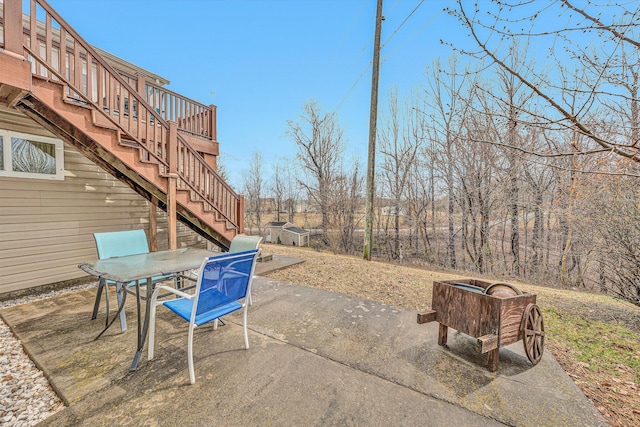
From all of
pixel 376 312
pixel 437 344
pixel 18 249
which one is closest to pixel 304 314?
pixel 376 312

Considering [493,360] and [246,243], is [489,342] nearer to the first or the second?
[493,360]

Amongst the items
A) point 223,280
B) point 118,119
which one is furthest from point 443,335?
point 118,119

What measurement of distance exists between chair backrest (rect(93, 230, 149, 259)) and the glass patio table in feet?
1.20

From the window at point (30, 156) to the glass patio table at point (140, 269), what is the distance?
2570 mm

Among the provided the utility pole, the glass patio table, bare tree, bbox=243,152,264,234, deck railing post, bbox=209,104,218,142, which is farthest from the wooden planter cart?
bare tree, bbox=243,152,264,234

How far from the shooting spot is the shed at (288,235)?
689 inches

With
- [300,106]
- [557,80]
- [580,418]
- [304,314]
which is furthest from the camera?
[300,106]

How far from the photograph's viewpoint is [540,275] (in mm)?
9469

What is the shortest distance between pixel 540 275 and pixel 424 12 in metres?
9.50

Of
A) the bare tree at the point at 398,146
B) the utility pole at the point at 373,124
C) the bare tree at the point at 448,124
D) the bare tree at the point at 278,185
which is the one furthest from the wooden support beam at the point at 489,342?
the bare tree at the point at 278,185

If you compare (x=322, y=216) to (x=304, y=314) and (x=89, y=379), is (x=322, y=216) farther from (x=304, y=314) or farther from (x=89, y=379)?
(x=89, y=379)

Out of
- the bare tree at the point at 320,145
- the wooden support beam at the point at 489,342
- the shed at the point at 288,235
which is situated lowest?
the shed at the point at 288,235

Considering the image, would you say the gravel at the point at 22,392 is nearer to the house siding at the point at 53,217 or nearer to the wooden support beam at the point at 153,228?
the house siding at the point at 53,217

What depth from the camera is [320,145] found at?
1488 centimetres
